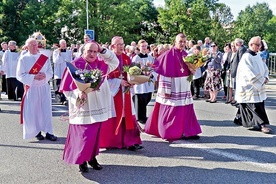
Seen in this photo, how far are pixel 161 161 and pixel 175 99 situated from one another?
1643 millimetres

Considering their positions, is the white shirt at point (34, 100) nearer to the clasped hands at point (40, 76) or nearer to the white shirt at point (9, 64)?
the clasped hands at point (40, 76)

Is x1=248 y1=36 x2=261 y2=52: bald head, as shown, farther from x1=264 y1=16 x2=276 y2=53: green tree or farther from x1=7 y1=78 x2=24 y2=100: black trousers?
x1=264 y1=16 x2=276 y2=53: green tree

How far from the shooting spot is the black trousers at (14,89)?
13.7 metres

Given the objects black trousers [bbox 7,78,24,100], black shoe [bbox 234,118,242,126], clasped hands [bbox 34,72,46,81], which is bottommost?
black shoe [bbox 234,118,242,126]

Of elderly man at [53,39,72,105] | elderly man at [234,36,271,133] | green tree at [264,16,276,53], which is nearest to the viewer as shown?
elderly man at [234,36,271,133]

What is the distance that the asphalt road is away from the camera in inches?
213

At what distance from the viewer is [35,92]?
300 inches

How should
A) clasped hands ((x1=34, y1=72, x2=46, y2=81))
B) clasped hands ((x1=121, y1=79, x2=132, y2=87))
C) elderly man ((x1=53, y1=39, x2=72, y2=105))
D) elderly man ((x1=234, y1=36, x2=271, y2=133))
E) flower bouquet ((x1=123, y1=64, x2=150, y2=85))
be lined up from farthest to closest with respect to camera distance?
elderly man ((x1=53, y1=39, x2=72, y2=105)) < elderly man ((x1=234, y1=36, x2=271, y2=133)) < clasped hands ((x1=34, y1=72, x2=46, y2=81)) < clasped hands ((x1=121, y1=79, x2=132, y2=87)) < flower bouquet ((x1=123, y1=64, x2=150, y2=85))

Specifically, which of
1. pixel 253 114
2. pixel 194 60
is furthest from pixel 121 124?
pixel 253 114

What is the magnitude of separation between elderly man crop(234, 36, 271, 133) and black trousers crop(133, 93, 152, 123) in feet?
8.01

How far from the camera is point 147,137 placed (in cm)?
784

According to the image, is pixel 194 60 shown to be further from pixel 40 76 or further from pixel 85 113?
pixel 40 76

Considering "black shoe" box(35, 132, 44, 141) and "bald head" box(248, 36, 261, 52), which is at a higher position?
"bald head" box(248, 36, 261, 52)

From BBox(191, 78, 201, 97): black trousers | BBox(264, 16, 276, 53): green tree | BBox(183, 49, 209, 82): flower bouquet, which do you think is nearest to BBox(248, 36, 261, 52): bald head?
BBox(183, 49, 209, 82): flower bouquet
